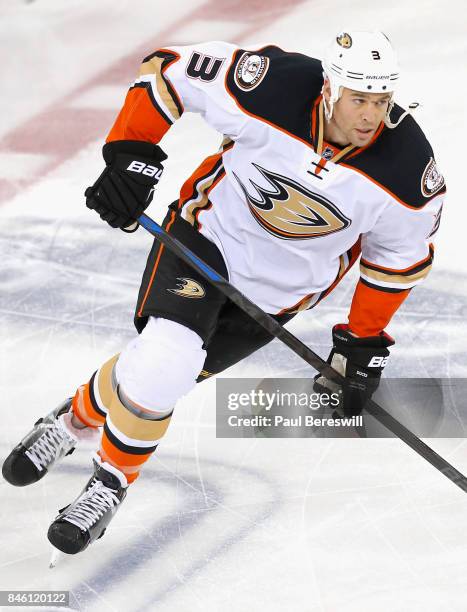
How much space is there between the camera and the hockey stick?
8.88 feet

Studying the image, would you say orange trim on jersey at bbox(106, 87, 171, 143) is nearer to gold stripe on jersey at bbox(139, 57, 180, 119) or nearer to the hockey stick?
gold stripe on jersey at bbox(139, 57, 180, 119)

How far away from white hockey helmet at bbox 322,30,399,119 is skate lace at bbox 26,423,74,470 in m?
1.19

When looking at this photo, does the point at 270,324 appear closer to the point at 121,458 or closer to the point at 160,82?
the point at 121,458

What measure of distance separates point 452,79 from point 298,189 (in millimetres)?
2353

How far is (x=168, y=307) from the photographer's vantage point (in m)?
2.66

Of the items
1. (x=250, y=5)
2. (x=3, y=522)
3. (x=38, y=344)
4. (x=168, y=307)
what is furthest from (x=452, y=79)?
(x=3, y=522)

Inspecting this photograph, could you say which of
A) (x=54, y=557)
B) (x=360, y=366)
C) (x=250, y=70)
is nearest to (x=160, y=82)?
(x=250, y=70)

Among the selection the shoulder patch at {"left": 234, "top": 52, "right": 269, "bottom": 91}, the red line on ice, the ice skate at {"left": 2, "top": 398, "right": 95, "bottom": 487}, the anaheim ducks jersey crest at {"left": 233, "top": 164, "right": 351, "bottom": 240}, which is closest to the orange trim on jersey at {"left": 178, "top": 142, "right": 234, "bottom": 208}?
the anaheim ducks jersey crest at {"left": 233, "top": 164, "right": 351, "bottom": 240}

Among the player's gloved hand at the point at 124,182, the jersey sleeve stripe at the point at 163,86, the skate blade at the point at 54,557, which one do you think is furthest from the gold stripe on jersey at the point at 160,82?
the skate blade at the point at 54,557

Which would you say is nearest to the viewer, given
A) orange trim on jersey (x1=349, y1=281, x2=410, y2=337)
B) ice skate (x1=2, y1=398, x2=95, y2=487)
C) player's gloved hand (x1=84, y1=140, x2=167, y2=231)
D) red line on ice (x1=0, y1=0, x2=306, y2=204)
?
player's gloved hand (x1=84, y1=140, x2=167, y2=231)

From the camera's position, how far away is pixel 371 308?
2797 millimetres

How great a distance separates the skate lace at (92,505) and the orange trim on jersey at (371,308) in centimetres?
75

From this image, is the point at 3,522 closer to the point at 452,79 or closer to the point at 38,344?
the point at 38,344

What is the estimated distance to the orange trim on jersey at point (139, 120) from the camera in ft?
8.89
